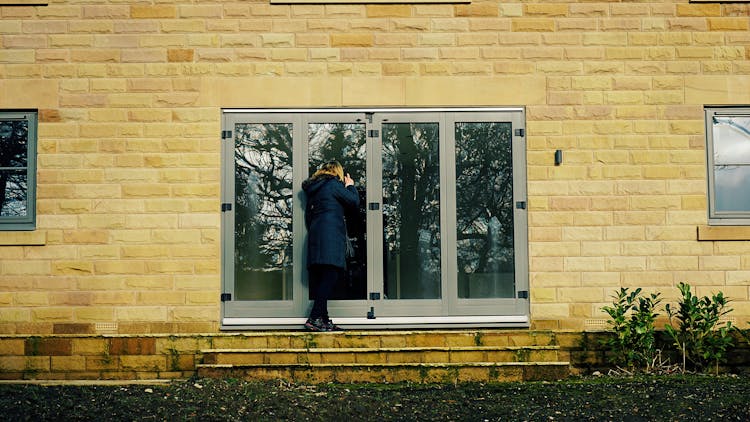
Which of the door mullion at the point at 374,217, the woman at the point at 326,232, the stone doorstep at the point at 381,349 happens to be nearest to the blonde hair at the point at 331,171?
the woman at the point at 326,232

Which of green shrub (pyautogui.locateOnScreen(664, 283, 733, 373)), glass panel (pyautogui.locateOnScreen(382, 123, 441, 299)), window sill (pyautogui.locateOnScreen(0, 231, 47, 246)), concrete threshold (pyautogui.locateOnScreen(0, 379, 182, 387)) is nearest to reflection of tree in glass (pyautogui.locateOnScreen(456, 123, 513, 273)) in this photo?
glass panel (pyautogui.locateOnScreen(382, 123, 441, 299))

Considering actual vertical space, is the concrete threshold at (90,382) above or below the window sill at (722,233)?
below

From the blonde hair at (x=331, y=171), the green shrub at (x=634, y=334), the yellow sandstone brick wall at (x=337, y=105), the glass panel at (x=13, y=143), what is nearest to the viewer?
the green shrub at (x=634, y=334)

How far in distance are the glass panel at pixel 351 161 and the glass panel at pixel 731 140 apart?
3602mm

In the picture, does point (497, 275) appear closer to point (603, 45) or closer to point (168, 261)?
point (603, 45)

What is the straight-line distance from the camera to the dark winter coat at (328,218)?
27.9 feet

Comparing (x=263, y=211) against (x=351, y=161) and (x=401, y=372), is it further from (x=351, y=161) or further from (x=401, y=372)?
(x=401, y=372)

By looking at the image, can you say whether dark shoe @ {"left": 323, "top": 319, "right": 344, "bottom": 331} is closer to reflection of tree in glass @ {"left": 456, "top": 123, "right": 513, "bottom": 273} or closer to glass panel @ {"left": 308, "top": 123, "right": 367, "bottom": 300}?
glass panel @ {"left": 308, "top": 123, "right": 367, "bottom": 300}

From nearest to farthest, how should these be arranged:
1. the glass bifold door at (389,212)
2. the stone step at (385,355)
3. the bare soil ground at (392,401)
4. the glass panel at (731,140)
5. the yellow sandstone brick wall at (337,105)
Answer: the bare soil ground at (392,401), the stone step at (385,355), the yellow sandstone brick wall at (337,105), the glass bifold door at (389,212), the glass panel at (731,140)

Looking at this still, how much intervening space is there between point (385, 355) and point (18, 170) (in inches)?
163

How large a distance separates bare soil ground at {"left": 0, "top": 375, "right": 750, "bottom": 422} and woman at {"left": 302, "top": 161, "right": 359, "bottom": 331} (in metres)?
0.89

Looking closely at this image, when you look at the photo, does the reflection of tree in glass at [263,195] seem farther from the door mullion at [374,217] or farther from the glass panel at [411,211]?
the glass panel at [411,211]

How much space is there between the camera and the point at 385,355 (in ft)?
27.1

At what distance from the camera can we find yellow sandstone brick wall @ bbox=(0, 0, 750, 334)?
877 cm
